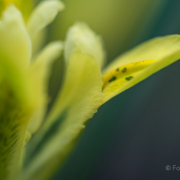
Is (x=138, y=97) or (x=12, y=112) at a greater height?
(x=138, y=97)

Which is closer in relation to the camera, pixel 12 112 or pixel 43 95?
pixel 12 112

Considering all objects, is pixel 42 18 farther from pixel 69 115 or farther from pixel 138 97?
pixel 138 97

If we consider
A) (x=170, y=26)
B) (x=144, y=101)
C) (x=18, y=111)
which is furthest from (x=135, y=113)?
(x=18, y=111)

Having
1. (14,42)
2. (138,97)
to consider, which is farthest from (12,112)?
(138,97)

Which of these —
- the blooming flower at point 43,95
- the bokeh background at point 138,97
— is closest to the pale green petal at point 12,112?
the blooming flower at point 43,95

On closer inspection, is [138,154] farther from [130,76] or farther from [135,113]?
[130,76]

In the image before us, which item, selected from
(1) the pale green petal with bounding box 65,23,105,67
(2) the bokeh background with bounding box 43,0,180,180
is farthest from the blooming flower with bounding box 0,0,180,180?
(2) the bokeh background with bounding box 43,0,180,180

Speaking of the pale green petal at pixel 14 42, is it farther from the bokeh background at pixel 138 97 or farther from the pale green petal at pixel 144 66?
the bokeh background at pixel 138 97
